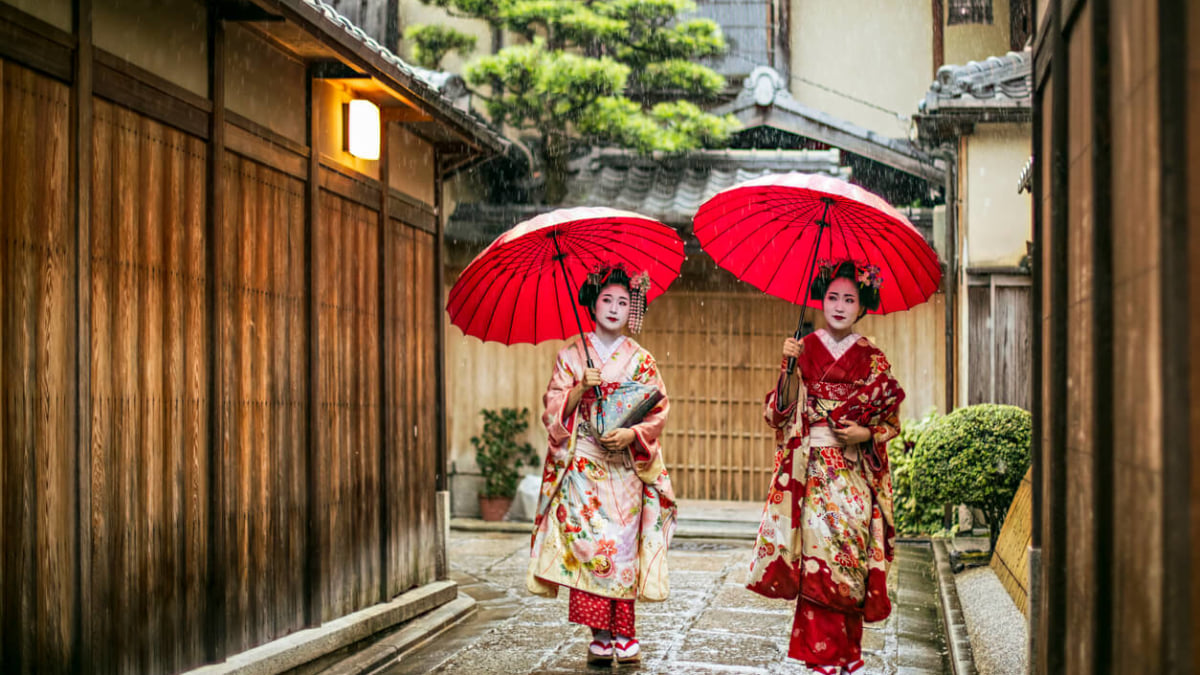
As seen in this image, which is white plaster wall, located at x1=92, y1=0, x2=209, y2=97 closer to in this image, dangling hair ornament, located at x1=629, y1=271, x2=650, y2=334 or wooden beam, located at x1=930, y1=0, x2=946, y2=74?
dangling hair ornament, located at x1=629, y1=271, x2=650, y2=334

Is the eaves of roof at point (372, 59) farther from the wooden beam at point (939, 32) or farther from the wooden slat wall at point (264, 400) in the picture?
the wooden beam at point (939, 32)

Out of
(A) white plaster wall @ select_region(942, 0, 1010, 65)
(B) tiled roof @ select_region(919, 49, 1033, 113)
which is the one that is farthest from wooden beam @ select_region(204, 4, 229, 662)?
(A) white plaster wall @ select_region(942, 0, 1010, 65)

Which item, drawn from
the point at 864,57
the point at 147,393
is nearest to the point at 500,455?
the point at 864,57

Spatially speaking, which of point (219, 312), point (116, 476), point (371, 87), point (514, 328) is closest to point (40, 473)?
point (116, 476)

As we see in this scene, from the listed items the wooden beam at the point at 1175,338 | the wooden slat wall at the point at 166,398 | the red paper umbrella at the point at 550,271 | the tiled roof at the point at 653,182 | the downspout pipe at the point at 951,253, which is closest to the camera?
the wooden beam at the point at 1175,338

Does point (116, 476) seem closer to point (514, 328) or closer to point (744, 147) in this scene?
point (514, 328)

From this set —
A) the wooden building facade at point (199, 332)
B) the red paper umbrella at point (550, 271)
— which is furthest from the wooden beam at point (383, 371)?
the red paper umbrella at point (550, 271)

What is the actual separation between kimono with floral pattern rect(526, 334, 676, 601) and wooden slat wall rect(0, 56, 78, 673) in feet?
8.64

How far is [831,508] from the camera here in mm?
5867

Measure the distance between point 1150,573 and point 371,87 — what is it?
5961 millimetres

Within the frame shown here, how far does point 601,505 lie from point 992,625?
2.23m

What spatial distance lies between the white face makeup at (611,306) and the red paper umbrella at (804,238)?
55 cm

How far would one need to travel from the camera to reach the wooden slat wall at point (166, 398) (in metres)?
4.50

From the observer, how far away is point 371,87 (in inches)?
297
